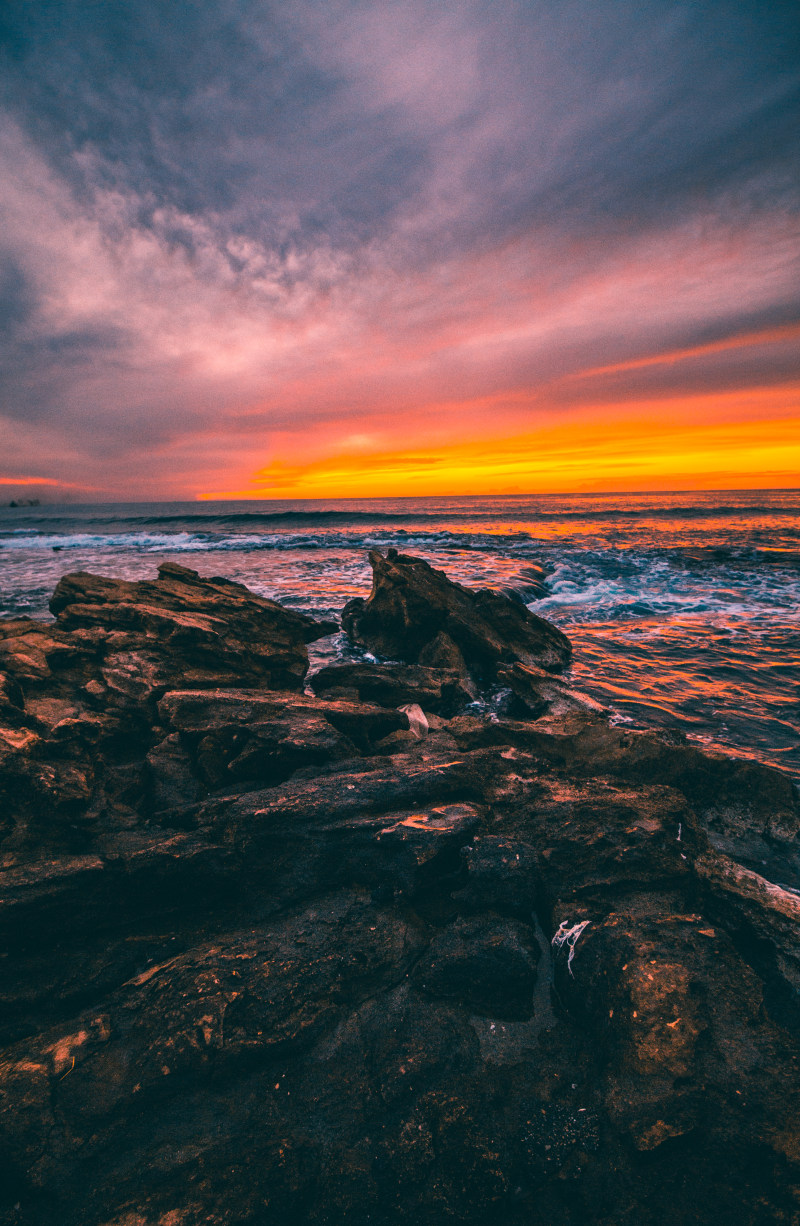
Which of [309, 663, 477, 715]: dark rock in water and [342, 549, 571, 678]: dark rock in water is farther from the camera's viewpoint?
[342, 549, 571, 678]: dark rock in water

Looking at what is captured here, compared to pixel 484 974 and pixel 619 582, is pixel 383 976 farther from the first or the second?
pixel 619 582

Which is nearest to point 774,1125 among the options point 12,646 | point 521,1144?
point 521,1144

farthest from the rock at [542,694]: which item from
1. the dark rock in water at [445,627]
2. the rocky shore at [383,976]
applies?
the rocky shore at [383,976]

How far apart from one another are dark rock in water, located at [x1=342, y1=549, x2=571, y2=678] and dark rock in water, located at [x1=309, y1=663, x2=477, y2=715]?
1.20 m

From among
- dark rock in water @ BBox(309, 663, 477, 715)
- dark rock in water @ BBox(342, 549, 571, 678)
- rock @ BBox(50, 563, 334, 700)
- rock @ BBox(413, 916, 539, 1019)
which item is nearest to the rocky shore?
rock @ BBox(413, 916, 539, 1019)

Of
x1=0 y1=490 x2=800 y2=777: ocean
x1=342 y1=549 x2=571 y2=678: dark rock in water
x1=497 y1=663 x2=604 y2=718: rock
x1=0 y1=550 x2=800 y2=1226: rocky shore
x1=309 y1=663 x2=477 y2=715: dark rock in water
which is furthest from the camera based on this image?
x1=342 y1=549 x2=571 y2=678: dark rock in water

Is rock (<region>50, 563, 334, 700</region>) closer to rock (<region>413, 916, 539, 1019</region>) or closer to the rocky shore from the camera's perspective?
the rocky shore

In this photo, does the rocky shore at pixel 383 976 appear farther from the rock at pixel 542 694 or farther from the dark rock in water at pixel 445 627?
the dark rock in water at pixel 445 627

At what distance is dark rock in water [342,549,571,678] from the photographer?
10.5m

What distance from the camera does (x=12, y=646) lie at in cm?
679

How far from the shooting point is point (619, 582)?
854 inches

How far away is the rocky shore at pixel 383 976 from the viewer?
2.49 metres

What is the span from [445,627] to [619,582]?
47.0 ft

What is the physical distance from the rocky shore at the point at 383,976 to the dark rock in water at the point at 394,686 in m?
2.05
